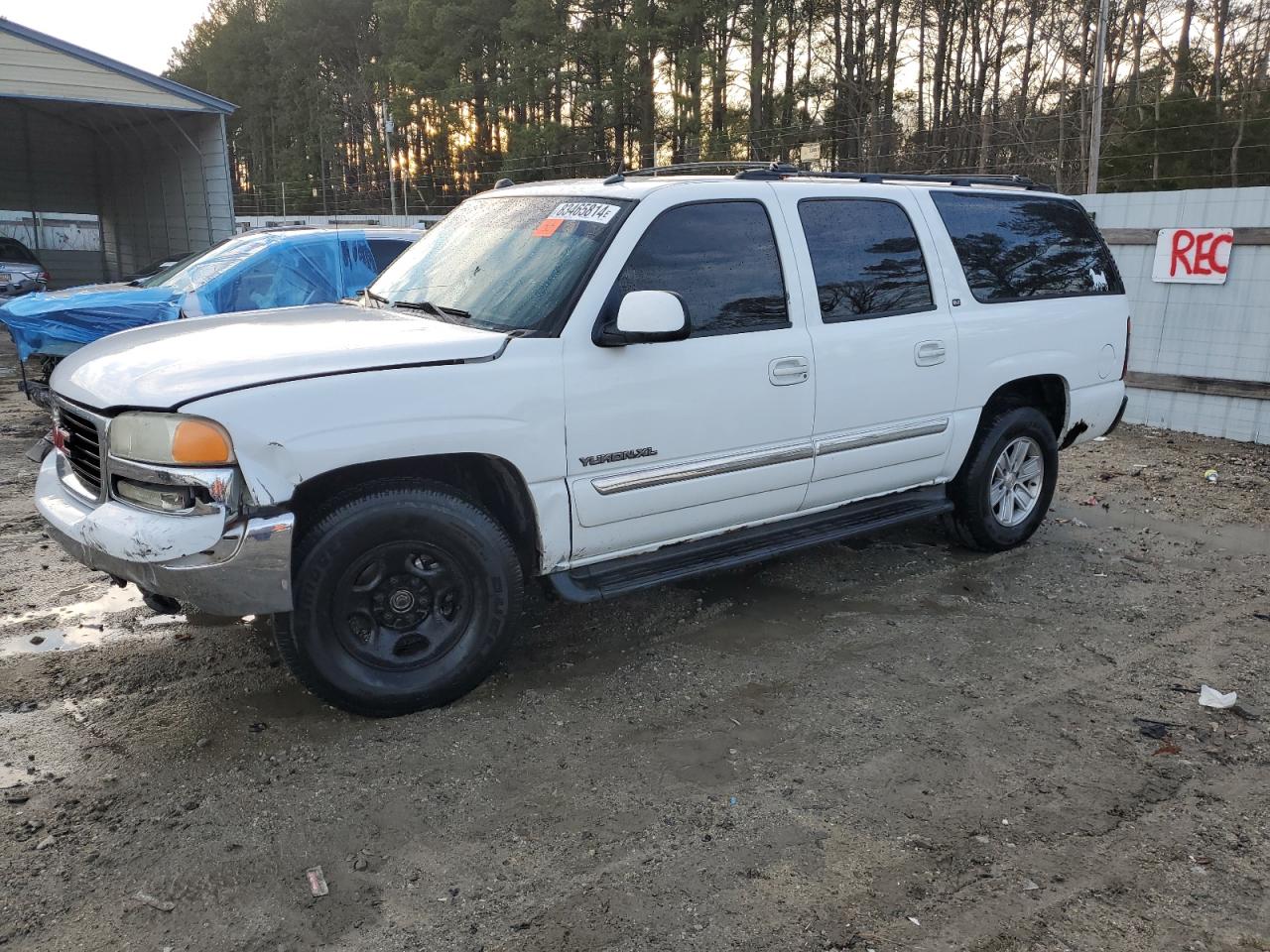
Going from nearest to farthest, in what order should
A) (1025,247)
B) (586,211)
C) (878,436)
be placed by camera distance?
(586,211)
(878,436)
(1025,247)

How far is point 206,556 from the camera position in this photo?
10.3 feet

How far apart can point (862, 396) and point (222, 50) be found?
231 feet

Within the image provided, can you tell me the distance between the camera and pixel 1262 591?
5.32 m

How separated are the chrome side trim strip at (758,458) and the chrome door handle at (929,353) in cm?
31

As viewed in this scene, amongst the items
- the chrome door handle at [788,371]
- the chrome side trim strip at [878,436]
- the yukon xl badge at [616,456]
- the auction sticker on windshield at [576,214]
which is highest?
the auction sticker on windshield at [576,214]

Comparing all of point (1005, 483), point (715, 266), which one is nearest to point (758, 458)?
point (715, 266)

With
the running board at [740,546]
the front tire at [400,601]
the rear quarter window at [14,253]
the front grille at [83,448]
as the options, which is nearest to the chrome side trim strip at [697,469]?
the running board at [740,546]

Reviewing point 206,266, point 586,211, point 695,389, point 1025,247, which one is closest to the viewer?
point 695,389

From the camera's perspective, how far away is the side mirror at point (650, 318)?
3656 millimetres

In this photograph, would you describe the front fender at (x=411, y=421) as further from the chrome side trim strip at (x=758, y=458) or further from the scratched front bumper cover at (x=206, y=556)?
the chrome side trim strip at (x=758, y=458)

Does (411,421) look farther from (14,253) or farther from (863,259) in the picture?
(14,253)

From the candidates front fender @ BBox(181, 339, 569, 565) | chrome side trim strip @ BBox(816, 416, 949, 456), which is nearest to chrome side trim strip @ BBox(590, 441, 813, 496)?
chrome side trim strip @ BBox(816, 416, 949, 456)

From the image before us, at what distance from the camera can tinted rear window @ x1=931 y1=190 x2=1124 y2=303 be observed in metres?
5.23

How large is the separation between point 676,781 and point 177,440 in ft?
6.65
